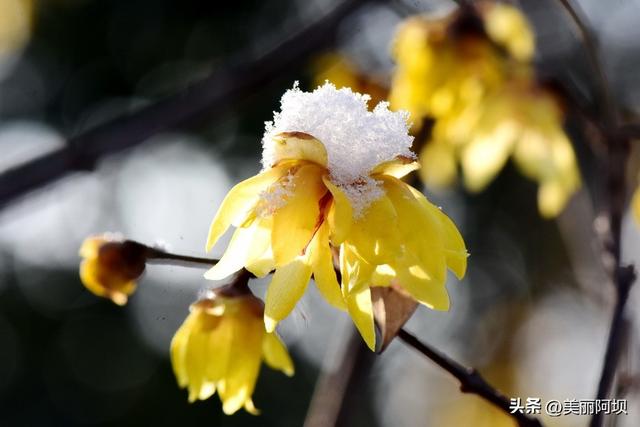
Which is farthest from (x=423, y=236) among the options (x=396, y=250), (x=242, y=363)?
(x=242, y=363)

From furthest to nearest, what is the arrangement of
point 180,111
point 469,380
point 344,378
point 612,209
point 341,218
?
point 180,111 < point 344,378 < point 612,209 < point 469,380 < point 341,218

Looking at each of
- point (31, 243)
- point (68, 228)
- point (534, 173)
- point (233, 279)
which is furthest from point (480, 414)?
point (31, 243)

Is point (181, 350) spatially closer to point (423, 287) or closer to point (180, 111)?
point (423, 287)

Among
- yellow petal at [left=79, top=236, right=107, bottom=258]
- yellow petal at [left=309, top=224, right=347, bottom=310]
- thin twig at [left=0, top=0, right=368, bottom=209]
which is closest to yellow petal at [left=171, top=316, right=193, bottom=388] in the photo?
yellow petal at [left=79, top=236, right=107, bottom=258]

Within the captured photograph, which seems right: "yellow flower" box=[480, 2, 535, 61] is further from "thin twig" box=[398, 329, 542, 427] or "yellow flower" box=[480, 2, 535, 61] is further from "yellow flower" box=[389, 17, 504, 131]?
"thin twig" box=[398, 329, 542, 427]

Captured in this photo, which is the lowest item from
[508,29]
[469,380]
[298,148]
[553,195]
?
[553,195]

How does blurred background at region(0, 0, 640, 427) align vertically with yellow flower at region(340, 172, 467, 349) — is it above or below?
below
